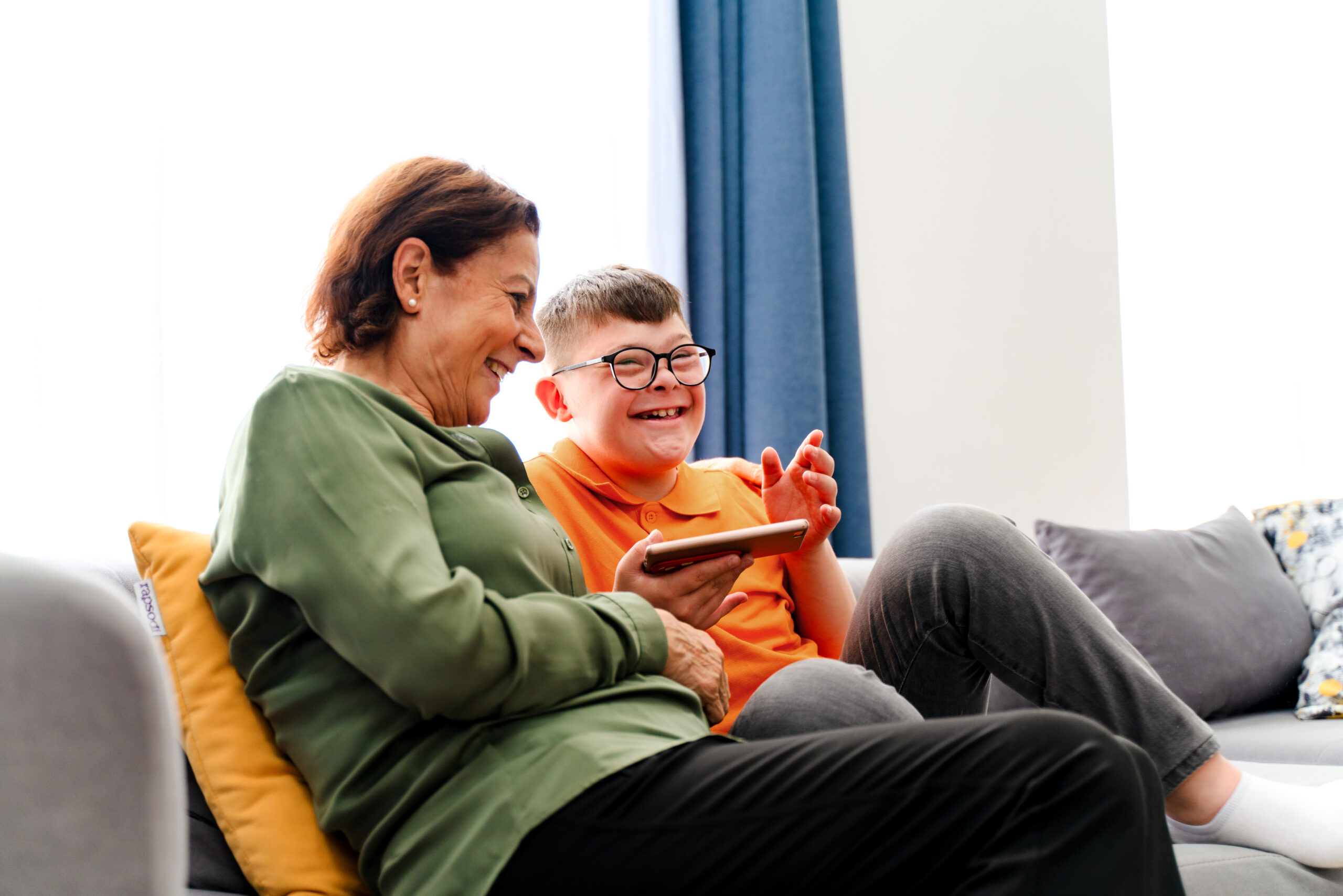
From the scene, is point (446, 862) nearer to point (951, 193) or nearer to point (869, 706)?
point (869, 706)

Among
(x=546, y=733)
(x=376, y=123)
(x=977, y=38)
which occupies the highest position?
(x=977, y=38)

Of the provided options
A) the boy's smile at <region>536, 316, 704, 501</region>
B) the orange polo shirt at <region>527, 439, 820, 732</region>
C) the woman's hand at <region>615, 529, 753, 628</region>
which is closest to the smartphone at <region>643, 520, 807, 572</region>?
the woman's hand at <region>615, 529, 753, 628</region>

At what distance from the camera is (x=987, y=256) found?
9.76 feet

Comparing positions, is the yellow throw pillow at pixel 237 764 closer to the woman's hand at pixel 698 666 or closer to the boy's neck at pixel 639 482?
the woman's hand at pixel 698 666

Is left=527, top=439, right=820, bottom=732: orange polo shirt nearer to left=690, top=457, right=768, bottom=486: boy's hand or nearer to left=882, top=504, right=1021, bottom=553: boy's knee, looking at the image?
left=690, top=457, right=768, bottom=486: boy's hand

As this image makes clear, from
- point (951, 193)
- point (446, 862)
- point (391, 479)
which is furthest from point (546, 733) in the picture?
point (951, 193)

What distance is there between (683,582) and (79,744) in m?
0.65

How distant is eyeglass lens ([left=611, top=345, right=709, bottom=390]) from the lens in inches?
59.5

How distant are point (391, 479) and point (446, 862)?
33 centimetres

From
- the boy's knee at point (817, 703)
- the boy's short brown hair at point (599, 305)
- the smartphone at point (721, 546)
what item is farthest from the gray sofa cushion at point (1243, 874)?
the boy's short brown hair at point (599, 305)

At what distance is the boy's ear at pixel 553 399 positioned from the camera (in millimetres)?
1610

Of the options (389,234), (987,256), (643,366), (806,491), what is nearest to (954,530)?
(806,491)

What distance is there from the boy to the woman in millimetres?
403

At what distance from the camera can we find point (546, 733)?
0.84 metres
